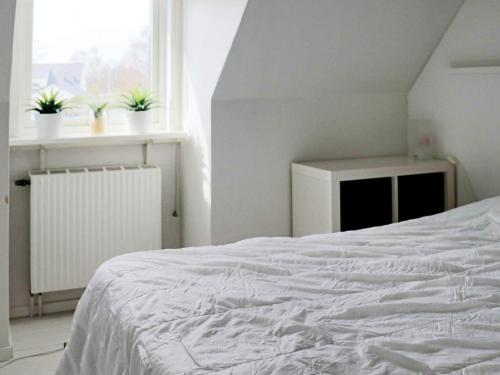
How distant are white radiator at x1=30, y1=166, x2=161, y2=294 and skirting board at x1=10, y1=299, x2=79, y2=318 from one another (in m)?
0.14

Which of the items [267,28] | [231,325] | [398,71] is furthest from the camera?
[398,71]

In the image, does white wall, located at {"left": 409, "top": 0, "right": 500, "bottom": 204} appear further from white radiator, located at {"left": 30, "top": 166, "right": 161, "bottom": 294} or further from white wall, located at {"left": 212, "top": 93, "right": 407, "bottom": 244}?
white radiator, located at {"left": 30, "top": 166, "right": 161, "bottom": 294}

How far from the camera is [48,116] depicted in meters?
3.55

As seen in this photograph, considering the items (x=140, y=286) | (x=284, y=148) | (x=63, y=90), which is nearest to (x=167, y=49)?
(x=63, y=90)

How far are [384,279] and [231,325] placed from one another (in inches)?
23.8

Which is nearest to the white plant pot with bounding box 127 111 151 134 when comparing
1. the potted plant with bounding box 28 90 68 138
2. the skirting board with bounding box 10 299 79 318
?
the potted plant with bounding box 28 90 68 138

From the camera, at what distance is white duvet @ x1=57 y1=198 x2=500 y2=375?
1551mm

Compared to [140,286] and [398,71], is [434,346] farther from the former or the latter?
[398,71]

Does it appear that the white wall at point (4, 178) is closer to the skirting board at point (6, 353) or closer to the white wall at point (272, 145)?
the skirting board at point (6, 353)

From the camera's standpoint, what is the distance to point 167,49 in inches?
154

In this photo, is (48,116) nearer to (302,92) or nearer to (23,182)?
(23,182)

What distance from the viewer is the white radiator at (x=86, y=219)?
11.7ft

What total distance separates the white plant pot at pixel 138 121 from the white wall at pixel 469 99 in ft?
5.24

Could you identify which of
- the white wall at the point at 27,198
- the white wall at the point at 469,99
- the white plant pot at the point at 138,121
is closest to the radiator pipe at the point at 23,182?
the white wall at the point at 27,198
